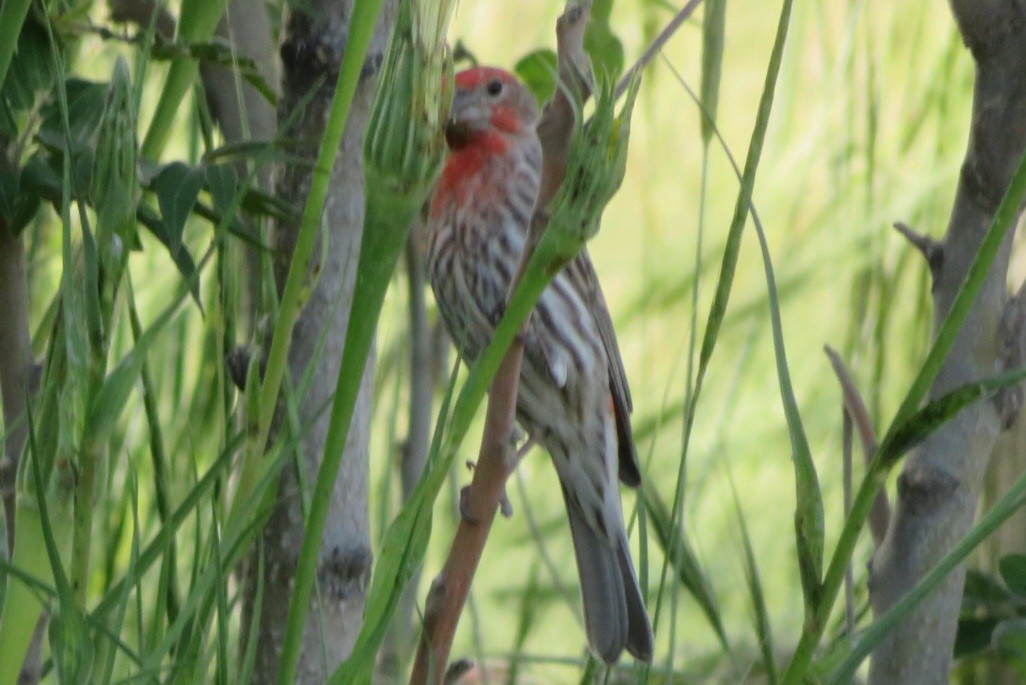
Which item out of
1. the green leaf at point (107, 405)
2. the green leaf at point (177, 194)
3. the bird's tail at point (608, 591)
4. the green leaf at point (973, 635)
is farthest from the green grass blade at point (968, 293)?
the bird's tail at point (608, 591)

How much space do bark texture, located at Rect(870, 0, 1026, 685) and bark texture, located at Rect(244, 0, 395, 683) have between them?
413mm

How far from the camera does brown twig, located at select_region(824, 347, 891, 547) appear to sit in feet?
3.61

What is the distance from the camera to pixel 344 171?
3.61 feet

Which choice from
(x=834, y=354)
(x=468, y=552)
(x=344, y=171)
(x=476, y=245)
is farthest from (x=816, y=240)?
(x=468, y=552)

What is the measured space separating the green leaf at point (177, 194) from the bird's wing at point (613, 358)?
1.06m

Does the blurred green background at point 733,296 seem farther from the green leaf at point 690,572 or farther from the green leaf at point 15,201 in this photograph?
the green leaf at point 15,201

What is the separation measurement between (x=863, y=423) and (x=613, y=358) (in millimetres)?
877

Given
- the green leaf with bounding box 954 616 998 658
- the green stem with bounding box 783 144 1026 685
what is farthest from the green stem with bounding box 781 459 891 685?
the green leaf with bounding box 954 616 998 658

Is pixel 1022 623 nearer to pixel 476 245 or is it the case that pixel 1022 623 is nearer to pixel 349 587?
pixel 349 587

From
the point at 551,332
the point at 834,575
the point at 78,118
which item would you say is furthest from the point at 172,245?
the point at 551,332

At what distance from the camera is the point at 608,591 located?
1.82 metres

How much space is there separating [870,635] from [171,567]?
400mm

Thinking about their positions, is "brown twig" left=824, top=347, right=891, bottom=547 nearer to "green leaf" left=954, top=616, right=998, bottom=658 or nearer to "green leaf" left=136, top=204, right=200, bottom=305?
"green leaf" left=954, top=616, right=998, bottom=658

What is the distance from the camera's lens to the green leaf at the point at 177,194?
2.85 ft
